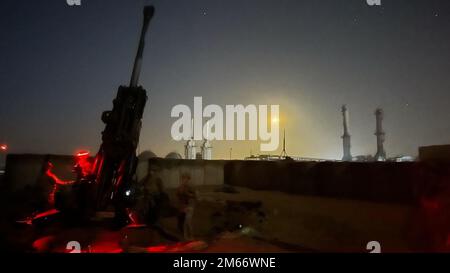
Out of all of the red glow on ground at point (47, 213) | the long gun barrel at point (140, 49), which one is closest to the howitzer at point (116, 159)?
the long gun barrel at point (140, 49)

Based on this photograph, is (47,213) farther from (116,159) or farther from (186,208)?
(186,208)

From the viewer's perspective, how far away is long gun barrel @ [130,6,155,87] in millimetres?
9266

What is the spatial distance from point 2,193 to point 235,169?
49.8 ft

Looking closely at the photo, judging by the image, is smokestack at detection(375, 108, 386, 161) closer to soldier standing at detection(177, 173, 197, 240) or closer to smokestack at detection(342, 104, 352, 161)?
smokestack at detection(342, 104, 352, 161)

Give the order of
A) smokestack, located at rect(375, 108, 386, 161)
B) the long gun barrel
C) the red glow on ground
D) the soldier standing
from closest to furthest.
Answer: the red glow on ground
the long gun barrel
the soldier standing
smokestack, located at rect(375, 108, 386, 161)

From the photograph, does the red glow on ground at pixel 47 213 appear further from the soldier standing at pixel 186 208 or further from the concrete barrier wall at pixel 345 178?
the concrete barrier wall at pixel 345 178

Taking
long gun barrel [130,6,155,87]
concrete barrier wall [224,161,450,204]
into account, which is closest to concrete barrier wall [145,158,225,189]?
concrete barrier wall [224,161,450,204]

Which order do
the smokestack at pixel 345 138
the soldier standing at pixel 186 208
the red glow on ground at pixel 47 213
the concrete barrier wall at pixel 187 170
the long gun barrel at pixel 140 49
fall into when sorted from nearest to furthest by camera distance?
the red glow on ground at pixel 47 213 → the long gun barrel at pixel 140 49 → the soldier standing at pixel 186 208 → the concrete barrier wall at pixel 187 170 → the smokestack at pixel 345 138

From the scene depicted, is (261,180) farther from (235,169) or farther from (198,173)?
(198,173)

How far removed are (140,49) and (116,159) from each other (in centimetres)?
343

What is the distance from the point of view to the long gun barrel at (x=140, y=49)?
9.27 metres
